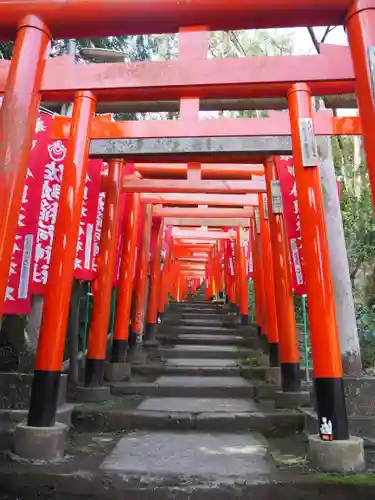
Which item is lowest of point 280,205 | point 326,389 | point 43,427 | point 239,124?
point 43,427

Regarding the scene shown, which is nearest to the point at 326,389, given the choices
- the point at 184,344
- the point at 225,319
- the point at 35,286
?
the point at 35,286

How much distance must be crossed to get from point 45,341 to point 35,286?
91 cm

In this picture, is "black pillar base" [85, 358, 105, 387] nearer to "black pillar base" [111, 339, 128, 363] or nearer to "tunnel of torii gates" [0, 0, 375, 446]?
"tunnel of torii gates" [0, 0, 375, 446]

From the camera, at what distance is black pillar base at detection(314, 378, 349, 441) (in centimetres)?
338

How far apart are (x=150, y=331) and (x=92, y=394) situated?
3.98 meters

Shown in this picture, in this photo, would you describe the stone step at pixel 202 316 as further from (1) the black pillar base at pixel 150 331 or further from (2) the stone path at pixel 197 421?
(2) the stone path at pixel 197 421

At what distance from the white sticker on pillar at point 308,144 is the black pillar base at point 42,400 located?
3.17 m

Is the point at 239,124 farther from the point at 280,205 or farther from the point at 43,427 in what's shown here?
the point at 43,427

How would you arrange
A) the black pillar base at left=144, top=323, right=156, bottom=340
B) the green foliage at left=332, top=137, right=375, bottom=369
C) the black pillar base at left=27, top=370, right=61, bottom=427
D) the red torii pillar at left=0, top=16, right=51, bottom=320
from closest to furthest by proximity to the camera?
the red torii pillar at left=0, top=16, right=51, bottom=320 < the black pillar base at left=27, top=370, right=61, bottom=427 < the green foliage at left=332, top=137, right=375, bottom=369 < the black pillar base at left=144, top=323, right=156, bottom=340

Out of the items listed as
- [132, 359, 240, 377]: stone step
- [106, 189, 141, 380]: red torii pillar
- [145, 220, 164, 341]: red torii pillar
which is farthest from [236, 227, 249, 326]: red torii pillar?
[106, 189, 141, 380]: red torii pillar

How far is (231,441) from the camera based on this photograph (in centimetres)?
421

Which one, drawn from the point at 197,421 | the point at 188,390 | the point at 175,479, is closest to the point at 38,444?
the point at 175,479

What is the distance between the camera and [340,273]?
5152 millimetres

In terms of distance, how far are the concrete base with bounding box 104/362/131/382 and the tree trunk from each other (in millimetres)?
3643
